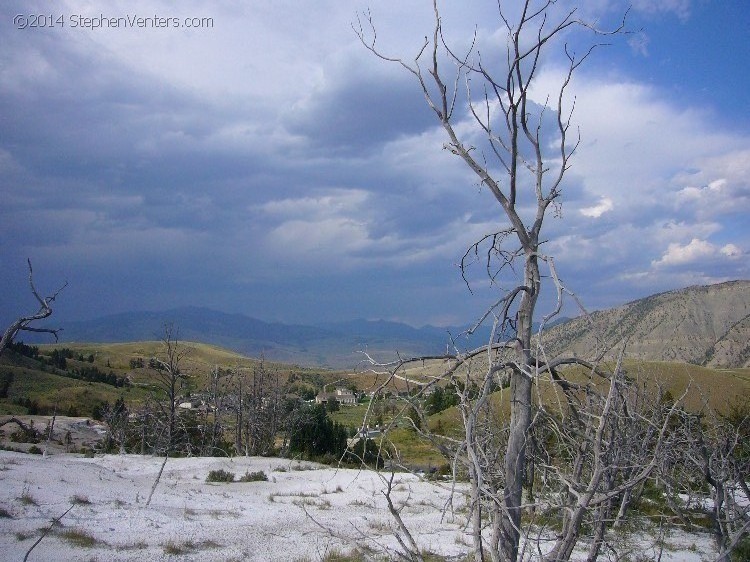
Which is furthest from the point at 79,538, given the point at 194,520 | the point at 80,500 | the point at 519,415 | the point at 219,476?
the point at 219,476

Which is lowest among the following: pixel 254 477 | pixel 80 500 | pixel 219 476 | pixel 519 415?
pixel 254 477

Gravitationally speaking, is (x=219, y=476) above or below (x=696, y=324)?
below

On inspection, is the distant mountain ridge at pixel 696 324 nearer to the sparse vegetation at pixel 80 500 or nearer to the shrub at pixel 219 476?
the shrub at pixel 219 476

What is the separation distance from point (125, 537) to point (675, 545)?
14342 millimetres

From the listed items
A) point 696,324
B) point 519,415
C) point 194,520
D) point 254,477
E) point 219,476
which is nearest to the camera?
point 519,415

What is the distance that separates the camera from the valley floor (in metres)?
11.1

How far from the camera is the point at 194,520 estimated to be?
47.7 feet

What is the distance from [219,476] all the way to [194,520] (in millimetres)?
11283

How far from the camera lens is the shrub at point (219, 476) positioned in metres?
24.9

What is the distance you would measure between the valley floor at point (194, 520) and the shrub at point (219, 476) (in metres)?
1.55

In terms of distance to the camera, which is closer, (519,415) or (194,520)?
(519,415)

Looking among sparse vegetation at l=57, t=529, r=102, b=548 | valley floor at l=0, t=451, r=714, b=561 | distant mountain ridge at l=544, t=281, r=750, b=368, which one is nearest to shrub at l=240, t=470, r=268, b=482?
valley floor at l=0, t=451, r=714, b=561

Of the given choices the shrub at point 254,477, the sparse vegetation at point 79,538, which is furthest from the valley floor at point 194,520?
the shrub at point 254,477

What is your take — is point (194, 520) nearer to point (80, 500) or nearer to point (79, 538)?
point (80, 500)
